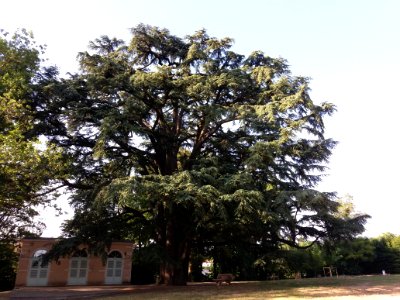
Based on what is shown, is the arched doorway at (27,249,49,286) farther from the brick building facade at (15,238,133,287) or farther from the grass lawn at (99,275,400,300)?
the grass lawn at (99,275,400,300)

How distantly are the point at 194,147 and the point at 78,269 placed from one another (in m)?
11.6

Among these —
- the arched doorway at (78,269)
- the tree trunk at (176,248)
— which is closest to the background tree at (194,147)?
the tree trunk at (176,248)

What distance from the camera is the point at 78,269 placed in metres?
23.8

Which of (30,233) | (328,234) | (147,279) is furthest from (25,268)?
(328,234)

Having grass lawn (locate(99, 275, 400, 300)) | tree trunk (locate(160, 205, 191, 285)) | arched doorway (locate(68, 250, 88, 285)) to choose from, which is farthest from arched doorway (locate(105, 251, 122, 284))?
grass lawn (locate(99, 275, 400, 300))

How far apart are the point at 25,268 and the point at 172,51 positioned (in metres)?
16.4

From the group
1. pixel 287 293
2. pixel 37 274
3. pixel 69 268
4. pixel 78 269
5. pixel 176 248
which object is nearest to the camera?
pixel 287 293

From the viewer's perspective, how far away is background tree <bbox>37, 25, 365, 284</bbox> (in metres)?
15.0

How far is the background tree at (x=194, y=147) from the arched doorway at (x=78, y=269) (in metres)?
5.38

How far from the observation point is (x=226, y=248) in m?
21.3

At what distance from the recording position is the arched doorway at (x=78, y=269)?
77.0 ft

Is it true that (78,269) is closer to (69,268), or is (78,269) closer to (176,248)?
(69,268)

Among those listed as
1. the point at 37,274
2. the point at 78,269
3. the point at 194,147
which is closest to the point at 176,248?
the point at 194,147

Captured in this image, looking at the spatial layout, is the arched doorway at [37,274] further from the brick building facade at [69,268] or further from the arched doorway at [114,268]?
the arched doorway at [114,268]
